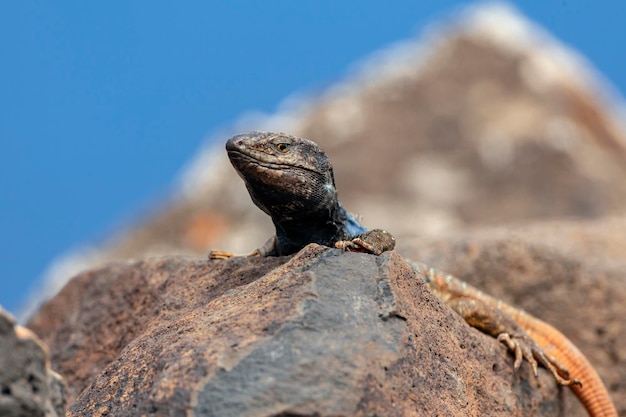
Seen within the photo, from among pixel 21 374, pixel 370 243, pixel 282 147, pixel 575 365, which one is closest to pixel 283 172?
pixel 282 147

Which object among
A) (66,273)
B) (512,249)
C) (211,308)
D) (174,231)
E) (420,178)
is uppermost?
(420,178)

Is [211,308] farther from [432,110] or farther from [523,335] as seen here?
[432,110]

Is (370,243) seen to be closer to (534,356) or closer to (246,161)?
(246,161)

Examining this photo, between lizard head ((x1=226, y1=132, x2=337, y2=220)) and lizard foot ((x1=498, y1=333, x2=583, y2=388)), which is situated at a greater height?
lizard head ((x1=226, y1=132, x2=337, y2=220))

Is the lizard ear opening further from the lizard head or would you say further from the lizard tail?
the lizard tail

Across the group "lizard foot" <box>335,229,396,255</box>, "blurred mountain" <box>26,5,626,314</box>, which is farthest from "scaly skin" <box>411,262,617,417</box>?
"blurred mountain" <box>26,5,626,314</box>

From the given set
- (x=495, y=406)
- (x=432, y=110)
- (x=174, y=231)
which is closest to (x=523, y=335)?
(x=495, y=406)

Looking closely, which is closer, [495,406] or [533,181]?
[495,406]
